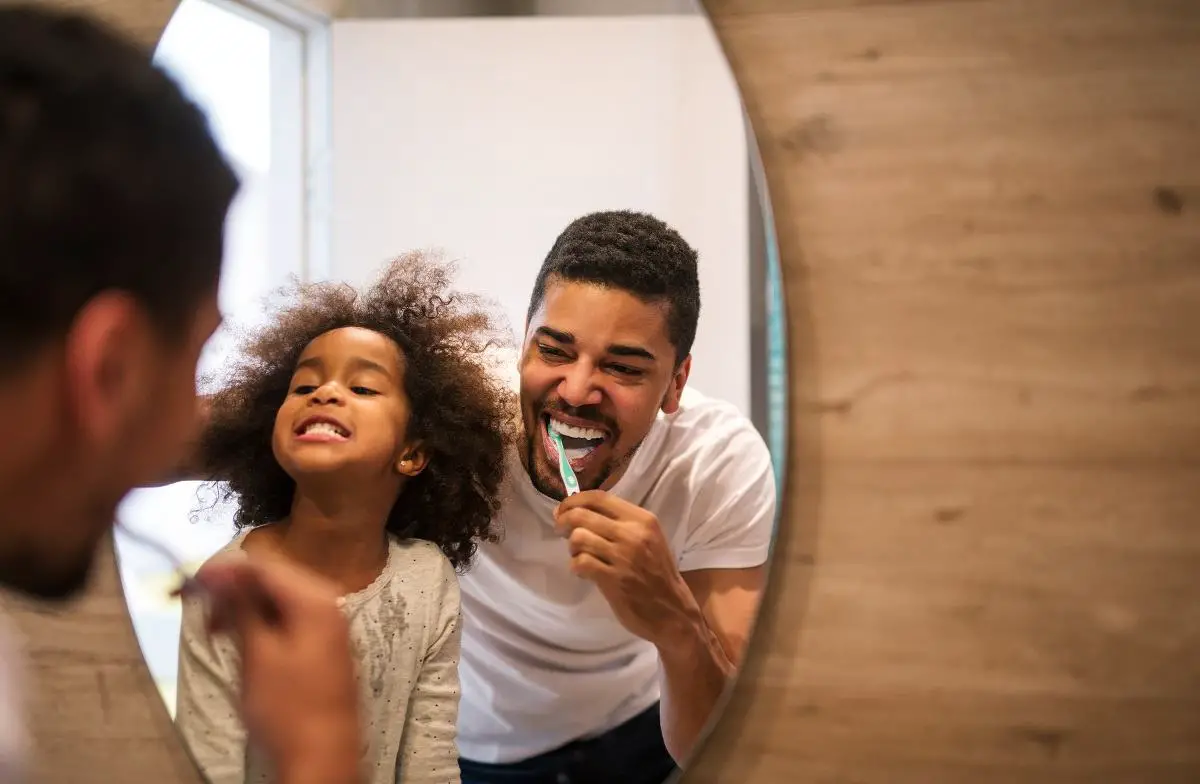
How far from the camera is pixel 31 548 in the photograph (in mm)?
500

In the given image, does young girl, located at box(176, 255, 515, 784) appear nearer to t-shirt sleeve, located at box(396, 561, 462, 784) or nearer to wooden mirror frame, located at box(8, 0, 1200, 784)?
t-shirt sleeve, located at box(396, 561, 462, 784)

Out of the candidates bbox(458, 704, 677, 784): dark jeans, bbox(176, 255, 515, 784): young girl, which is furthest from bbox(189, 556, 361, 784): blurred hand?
bbox(458, 704, 677, 784): dark jeans

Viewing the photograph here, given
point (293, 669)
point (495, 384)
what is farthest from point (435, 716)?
point (495, 384)

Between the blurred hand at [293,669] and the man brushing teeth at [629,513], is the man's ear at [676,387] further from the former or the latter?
the blurred hand at [293,669]

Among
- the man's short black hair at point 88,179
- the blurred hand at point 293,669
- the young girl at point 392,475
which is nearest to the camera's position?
the man's short black hair at point 88,179

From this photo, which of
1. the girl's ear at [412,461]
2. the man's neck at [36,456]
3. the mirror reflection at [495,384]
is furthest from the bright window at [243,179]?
the man's neck at [36,456]

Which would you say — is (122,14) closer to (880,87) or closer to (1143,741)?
(880,87)

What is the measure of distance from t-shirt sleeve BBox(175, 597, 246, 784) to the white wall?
27 centimetres

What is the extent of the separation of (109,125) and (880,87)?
454mm

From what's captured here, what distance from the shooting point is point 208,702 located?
0.74 m

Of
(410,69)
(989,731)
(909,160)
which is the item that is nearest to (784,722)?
(989,731)

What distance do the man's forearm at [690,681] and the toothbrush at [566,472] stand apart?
0.11 metres

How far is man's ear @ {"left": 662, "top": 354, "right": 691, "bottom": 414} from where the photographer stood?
0.66 meters

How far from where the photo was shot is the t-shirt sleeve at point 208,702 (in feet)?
2.39
